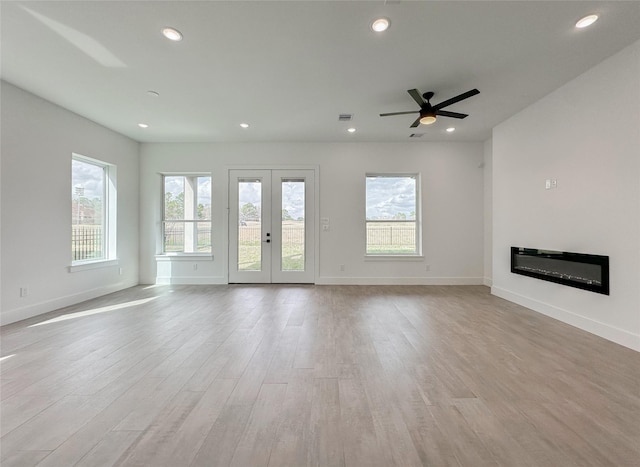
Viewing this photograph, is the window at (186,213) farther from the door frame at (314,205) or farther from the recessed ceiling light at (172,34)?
the recessed ceiling light at (172,34)

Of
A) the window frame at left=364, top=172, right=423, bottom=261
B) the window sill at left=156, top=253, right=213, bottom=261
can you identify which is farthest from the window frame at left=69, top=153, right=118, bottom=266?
the window frame at left=364, top=172, right=423, bottom=261

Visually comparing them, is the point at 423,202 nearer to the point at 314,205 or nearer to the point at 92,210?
the point at 314,205

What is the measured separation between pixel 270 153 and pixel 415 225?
3.39 m

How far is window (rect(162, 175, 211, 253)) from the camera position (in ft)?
19.6

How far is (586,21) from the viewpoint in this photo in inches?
95.0

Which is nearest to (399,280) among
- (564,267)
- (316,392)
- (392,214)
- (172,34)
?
(392,214)

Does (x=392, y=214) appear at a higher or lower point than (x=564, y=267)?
higher

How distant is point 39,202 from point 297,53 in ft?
13.0

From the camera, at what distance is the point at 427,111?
3611 mm

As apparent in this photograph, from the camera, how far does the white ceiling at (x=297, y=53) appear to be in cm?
230

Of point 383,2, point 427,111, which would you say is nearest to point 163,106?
point 383,2

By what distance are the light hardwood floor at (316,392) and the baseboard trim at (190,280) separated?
2271 millimetres

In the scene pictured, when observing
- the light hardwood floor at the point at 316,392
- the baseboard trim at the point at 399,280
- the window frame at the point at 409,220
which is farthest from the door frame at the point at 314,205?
the light hardwood floor at the point at 316,392

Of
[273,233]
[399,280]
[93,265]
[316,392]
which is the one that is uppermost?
[273,233]
